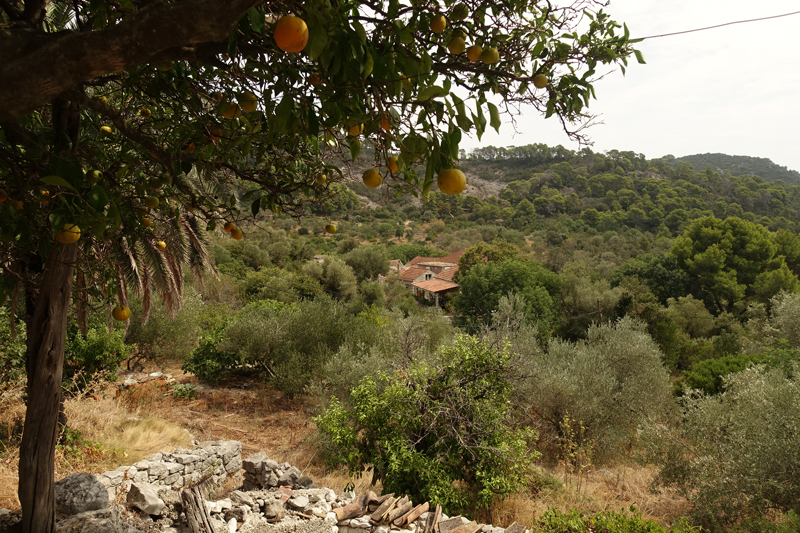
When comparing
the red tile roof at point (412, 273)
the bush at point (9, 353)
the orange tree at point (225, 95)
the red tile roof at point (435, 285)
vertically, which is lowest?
the red tile roof at point (435, 285)

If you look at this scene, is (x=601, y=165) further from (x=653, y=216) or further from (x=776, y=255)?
(x=776, y=255)

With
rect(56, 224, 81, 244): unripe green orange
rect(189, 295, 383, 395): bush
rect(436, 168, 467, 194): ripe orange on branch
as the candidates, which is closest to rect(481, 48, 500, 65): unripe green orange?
rect(436, 168, 467, 194): ripe orange on branch

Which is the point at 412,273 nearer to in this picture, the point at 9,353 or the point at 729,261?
the point at 729,261

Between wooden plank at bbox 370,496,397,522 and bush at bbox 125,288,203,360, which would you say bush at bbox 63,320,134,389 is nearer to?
bush at bbox 125,288,203,360

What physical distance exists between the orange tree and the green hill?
71.3 meters

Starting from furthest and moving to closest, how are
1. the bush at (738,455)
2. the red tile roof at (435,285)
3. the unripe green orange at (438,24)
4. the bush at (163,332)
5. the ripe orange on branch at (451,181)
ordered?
the red tile roof at (435,285)
the bush at (163,332)
the bush at (738,455)
the unripe green orange at (438,24)
the ripe orange on branch at (451,181)

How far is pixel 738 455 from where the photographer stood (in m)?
6.12

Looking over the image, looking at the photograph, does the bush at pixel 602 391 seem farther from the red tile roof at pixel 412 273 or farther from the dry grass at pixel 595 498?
the red tile roof at pixel 412 273

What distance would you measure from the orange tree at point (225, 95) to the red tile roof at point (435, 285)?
1002 inches

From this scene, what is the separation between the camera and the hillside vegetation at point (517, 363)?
17.2ft

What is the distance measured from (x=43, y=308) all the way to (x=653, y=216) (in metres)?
48.8

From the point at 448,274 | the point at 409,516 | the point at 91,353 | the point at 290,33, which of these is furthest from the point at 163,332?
the point at 448,274

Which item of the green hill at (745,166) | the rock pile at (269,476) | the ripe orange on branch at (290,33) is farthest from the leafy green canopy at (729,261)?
the green hill at (745,166)

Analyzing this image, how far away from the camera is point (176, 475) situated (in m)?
5.35
